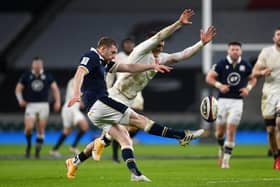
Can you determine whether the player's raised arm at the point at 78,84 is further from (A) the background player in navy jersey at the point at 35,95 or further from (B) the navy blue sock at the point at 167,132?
(A) the background player in navy jersey at the point at 35,95

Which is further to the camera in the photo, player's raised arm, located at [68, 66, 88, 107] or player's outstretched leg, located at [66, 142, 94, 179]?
player's outstretched leg, located at [66, 142, 94, 179]

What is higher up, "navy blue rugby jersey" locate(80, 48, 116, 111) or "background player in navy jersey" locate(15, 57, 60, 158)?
"navy blue rugby jersey" locate(80, 48, 116, 111)

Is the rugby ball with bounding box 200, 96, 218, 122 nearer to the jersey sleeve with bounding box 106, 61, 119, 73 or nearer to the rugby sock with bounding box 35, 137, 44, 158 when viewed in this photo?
the jersey sleeve with bounding box 106, 61, 119, 73

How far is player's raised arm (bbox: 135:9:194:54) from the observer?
43.9ft

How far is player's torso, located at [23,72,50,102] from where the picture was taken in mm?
22359

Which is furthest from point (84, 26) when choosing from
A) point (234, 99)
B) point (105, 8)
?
point (234, 99)

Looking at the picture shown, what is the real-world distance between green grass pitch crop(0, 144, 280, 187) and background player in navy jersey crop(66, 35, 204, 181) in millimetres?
631

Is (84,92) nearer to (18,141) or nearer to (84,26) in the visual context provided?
(18,141)

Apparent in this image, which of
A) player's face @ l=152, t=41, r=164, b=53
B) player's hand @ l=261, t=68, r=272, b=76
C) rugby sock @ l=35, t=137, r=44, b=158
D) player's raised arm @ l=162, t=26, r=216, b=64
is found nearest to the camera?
player's raised arm @ l=162, t=26, r=216, b=64

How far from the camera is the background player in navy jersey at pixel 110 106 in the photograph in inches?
518

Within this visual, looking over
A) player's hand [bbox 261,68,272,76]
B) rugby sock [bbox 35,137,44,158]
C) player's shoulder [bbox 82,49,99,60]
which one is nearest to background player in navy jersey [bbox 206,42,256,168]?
player's hand [bbox 261,68,272,76]

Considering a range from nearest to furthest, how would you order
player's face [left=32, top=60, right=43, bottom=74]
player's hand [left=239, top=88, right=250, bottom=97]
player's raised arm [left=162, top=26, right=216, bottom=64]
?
player's raised arm [left=162, top=26, right=216, bottom=64]
player's hand [left=239, top=88, right=250, bottom=97]
player's face [left=32, top=60, right=43, bottom=74]

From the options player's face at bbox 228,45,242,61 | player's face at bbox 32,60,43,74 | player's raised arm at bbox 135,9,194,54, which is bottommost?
player's face at bbox 32,60,43,74

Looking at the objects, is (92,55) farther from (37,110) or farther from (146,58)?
(37,110)
